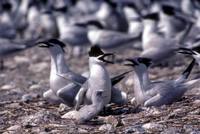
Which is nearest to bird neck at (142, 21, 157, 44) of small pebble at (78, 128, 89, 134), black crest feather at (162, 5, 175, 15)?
black crest feather at (162, 5, 175, 15)

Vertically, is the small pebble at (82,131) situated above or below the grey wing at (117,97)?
below

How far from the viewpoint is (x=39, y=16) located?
57.8 ft

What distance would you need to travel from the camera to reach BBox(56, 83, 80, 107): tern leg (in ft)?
23.6

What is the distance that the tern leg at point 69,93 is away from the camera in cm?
719

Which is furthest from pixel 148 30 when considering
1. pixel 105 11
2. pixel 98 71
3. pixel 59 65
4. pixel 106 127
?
pixel 106 127

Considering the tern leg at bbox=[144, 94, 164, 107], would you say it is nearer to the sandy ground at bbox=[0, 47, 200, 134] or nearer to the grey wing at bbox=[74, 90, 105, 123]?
the sandy ground at bbox=[0, 47, 200, 134]

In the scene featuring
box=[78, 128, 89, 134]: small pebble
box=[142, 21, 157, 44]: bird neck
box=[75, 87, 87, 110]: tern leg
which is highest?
box=[142, 21, 157, 44]: bird neck

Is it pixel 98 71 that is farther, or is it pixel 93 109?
pixel 98 71

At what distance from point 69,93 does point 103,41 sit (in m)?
5.10

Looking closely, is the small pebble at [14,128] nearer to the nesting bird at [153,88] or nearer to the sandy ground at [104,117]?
the sandy ground at [104,117]

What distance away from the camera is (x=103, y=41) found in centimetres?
1222

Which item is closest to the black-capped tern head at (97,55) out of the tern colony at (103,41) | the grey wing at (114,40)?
the tern colony at (103,41)

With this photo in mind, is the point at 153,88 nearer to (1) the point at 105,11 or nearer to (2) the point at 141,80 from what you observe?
Answer: (2) the point at 141,80

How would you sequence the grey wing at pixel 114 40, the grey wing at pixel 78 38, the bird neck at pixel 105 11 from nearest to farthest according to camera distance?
the grey wing at pixel 114 40 < the grey wing at pixel 78 38 < the bird neck at pixel 105 11
